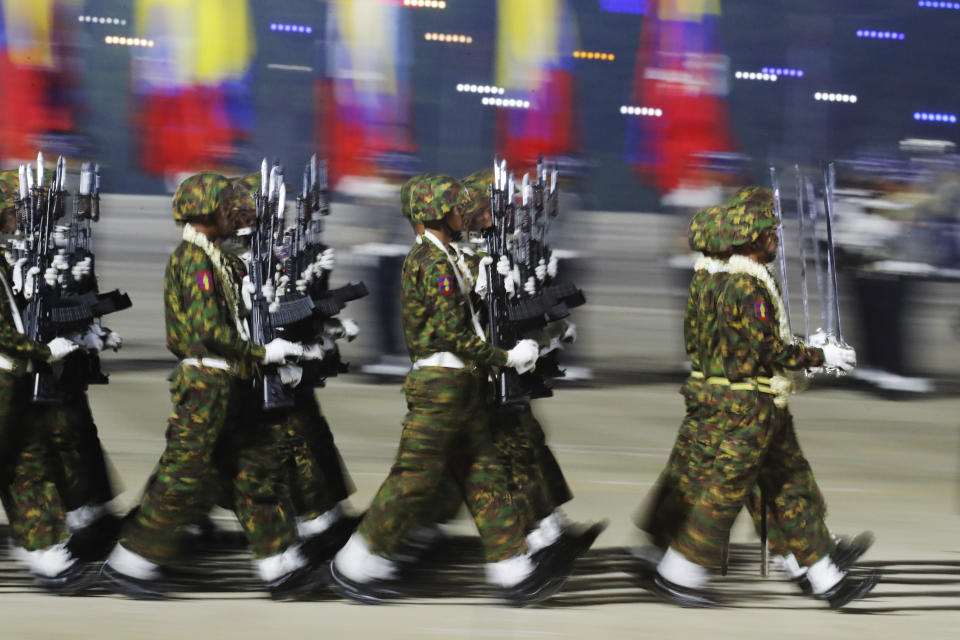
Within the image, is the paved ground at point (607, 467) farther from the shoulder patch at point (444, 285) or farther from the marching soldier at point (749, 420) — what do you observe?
the shoulder patch at point (444, 285)

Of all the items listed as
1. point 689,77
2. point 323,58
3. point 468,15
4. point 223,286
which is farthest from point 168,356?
point 223,286

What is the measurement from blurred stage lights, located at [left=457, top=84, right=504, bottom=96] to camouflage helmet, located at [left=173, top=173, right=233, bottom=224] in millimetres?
7066

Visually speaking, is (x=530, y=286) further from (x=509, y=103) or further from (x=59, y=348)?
(x=509, y=103)

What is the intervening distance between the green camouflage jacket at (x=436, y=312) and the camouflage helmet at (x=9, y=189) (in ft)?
5.01

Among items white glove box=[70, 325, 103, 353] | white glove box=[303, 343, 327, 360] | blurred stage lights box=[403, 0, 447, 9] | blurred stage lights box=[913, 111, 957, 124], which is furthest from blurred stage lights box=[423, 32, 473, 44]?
white glove box=[70, 325, 103, 353]

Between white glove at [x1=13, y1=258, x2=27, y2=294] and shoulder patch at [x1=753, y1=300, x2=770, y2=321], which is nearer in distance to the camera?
shoulder patch at [x1=753, y1=300, x2=770, y2=321]

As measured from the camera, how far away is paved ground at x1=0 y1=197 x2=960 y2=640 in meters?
5.76

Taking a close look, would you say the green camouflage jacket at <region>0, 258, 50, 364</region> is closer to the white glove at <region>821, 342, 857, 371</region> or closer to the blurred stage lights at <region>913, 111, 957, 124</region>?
the white glove at <region>821, 342, 857, 371</region>

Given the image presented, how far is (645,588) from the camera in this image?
6.24m

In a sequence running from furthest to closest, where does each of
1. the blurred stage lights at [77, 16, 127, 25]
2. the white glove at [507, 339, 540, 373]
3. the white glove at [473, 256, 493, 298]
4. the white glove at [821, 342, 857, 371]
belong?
the blurred stage lights at [77, 16, 127, 25], the white glove at [473, 256, 493, 298], the white glove at [507, 339, 540, 373], the white glove at [821, 342, 857, 371]

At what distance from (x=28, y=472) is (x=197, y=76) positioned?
25.5 ft

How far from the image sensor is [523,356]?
607 centimetres

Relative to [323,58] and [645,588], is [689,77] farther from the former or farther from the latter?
[645,588]

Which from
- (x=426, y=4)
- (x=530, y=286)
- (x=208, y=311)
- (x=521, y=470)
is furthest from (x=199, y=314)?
(x=426, y=4)
